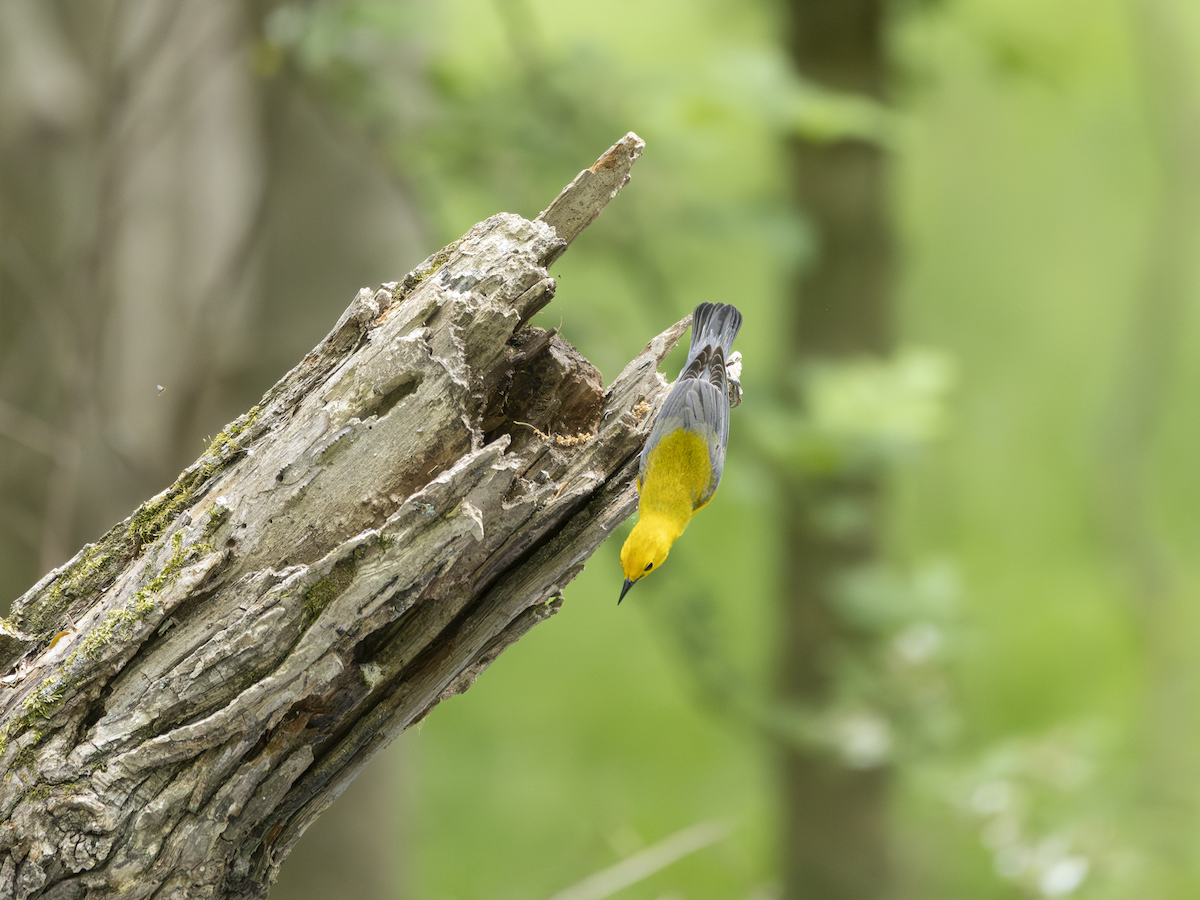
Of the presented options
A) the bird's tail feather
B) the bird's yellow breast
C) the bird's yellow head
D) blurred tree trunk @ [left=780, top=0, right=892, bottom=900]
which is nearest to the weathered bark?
the bird's yellow breast

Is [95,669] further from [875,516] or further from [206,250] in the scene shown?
[206,250]

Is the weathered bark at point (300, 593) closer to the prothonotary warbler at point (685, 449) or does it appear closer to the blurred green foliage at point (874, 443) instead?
the prothonotary warbler at point (685, 449)

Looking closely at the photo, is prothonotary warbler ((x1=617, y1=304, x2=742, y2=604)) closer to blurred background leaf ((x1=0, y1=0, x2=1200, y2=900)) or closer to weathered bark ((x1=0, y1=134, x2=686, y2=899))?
weathered bark ((x1=0, y1=134, x2=686, y2=899))

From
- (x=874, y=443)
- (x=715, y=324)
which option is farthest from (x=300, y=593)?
(x=874, y=443)

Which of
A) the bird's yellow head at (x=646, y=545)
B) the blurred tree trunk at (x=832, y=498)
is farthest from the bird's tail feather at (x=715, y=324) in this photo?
the blurred tree trunk at (x=832, y=498)

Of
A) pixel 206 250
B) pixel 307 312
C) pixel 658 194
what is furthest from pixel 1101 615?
pixel 206 250
